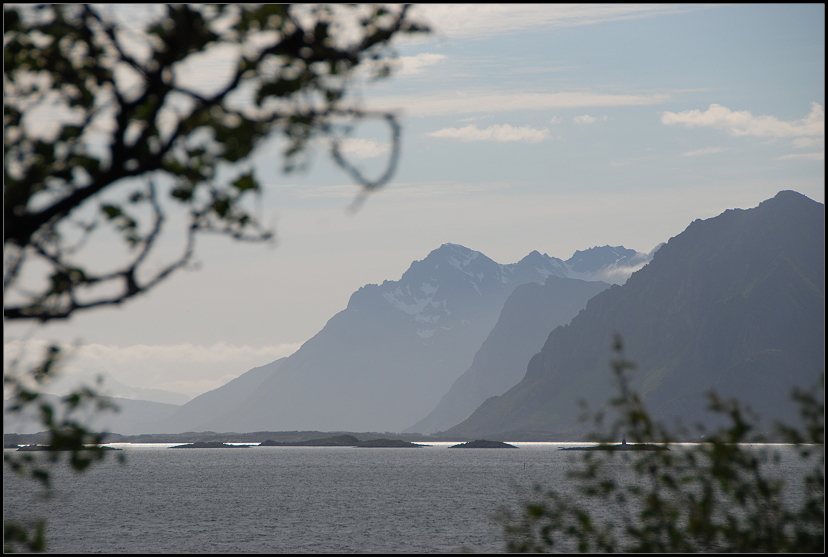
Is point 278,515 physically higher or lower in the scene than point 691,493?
lower

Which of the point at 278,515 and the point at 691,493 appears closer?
the point at 691,493

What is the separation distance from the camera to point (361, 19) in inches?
292

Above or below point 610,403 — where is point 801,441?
below

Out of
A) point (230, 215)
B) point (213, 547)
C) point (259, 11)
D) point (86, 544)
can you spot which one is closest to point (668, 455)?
point (230, 215)

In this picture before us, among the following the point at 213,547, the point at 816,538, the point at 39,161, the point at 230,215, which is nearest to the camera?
the point at 39,161

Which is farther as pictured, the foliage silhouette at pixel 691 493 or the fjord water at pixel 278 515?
the fjord water at pixel 278 515

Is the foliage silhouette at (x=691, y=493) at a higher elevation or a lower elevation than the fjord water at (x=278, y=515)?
higher

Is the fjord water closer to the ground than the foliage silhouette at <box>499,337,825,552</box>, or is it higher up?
closer to the ground

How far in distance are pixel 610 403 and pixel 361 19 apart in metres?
6.92

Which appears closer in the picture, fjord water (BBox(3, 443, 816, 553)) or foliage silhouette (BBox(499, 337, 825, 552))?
foliage silhouette (BBox(499, 337, 825, 552))

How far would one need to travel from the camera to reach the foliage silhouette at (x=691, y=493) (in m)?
12.0

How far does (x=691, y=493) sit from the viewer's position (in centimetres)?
1259

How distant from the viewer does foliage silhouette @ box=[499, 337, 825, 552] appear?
12.0 metres

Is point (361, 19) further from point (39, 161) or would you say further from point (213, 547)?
point (213, 547)
